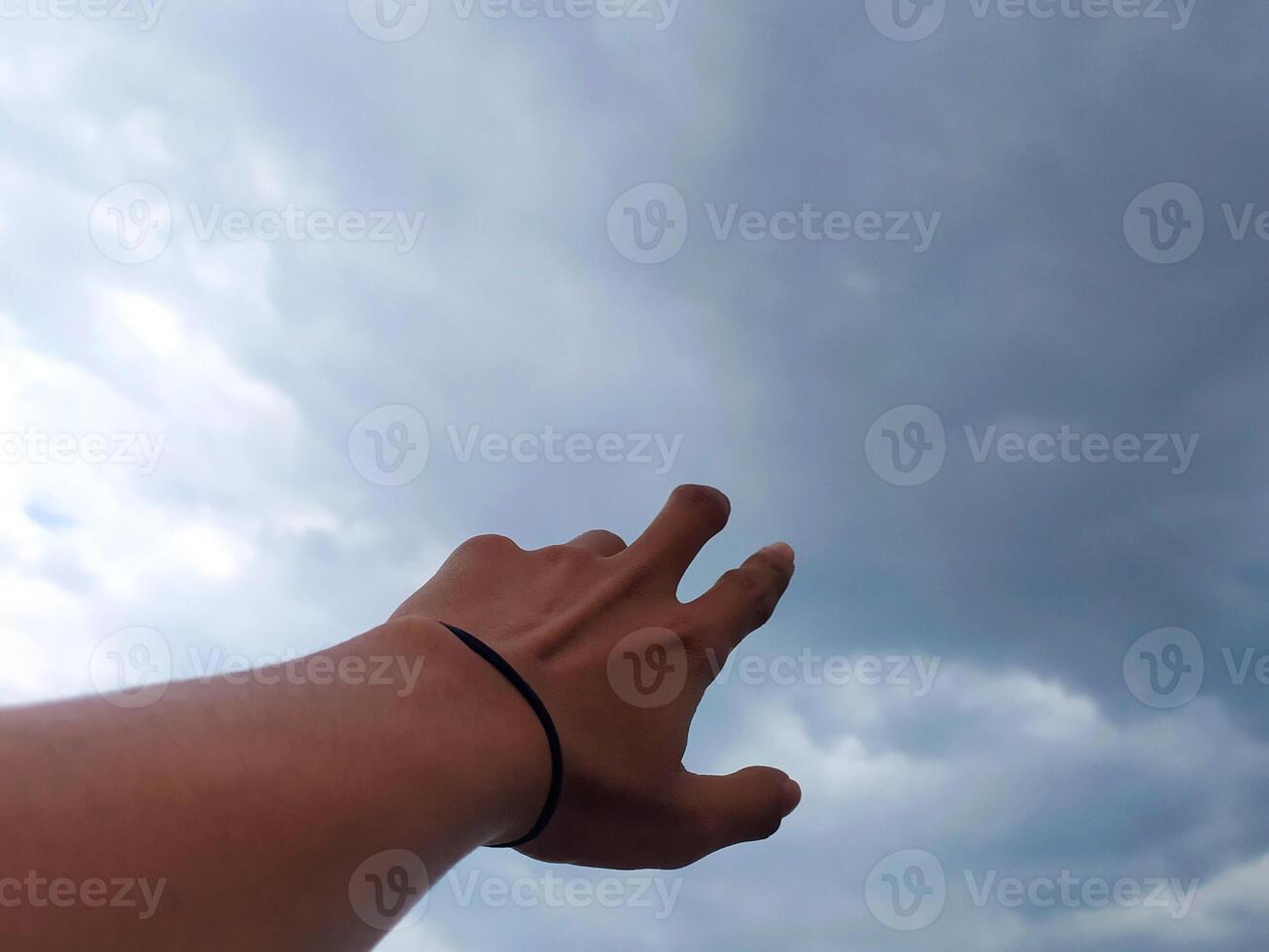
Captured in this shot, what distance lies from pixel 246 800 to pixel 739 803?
4.48ft

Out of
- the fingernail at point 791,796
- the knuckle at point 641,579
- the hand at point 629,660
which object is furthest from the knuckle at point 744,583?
the fingernail at point 791,796

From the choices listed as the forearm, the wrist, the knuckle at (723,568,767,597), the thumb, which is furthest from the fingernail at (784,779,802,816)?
the forearm

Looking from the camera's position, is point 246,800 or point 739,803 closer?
point 246,800

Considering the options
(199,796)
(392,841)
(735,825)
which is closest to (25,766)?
(199,796)

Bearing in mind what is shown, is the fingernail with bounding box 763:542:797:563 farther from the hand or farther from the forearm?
the forearm

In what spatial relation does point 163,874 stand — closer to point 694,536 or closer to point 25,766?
point 25,766

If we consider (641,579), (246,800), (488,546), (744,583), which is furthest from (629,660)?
(246,800)

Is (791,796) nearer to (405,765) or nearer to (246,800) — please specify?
(405,765)

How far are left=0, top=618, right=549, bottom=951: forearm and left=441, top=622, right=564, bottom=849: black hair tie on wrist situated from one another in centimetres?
10

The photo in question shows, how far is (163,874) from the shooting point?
1188 millimetres

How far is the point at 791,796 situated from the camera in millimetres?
2420

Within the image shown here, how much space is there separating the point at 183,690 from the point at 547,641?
33.0 inches

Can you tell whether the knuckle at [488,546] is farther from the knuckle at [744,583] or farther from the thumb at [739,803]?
the thumb at [739,803]

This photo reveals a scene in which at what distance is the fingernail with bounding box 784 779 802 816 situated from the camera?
240cm
